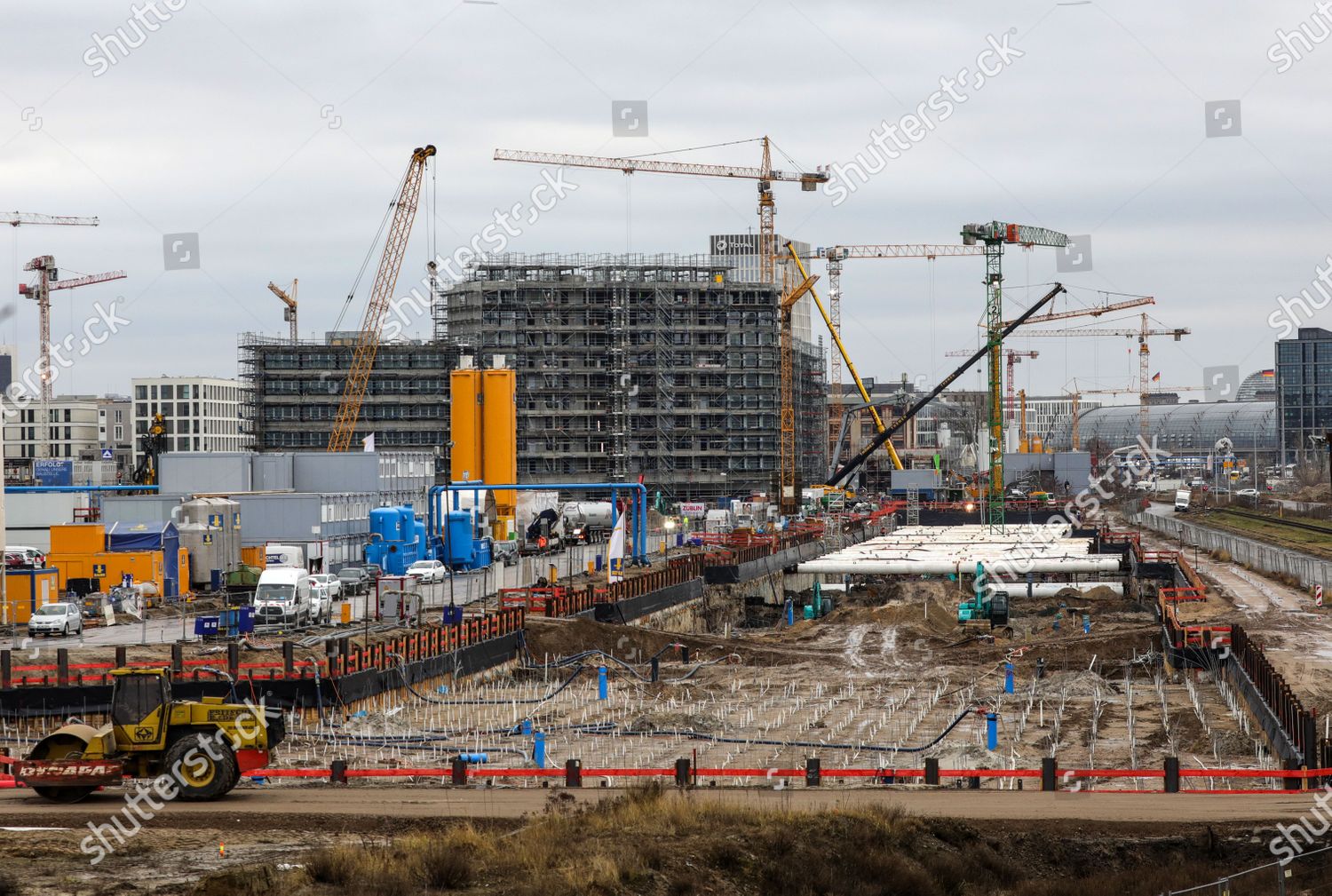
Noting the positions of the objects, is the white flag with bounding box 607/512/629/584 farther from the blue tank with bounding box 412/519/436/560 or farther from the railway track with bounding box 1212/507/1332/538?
the railway track with bounding box 1212/507/1332/538

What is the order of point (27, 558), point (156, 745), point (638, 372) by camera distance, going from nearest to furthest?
point (156, 745) < point (27, 558) < point (638, 372)

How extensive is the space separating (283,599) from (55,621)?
6.60 metres

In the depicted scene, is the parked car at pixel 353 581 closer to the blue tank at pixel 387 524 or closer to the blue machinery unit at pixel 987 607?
the blue tank at pixel 387 524

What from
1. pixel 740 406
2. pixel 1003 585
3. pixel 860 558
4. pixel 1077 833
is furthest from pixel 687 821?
pixel 740 406

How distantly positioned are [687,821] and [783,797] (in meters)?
3.52

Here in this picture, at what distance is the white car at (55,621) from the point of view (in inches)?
1817

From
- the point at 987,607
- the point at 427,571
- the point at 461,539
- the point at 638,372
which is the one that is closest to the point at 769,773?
the point at 987,607

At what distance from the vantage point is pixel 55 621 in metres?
46.2

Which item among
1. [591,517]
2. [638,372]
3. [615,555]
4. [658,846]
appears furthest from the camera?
[638,372]

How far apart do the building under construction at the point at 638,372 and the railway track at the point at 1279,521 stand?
44115mm

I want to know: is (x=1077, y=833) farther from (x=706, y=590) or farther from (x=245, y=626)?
(x=706, y=590)

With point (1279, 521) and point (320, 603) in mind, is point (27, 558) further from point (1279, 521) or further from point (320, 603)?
point (1279, 521)

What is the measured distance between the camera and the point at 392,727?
35688 mm

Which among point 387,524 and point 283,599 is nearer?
point 283,599
